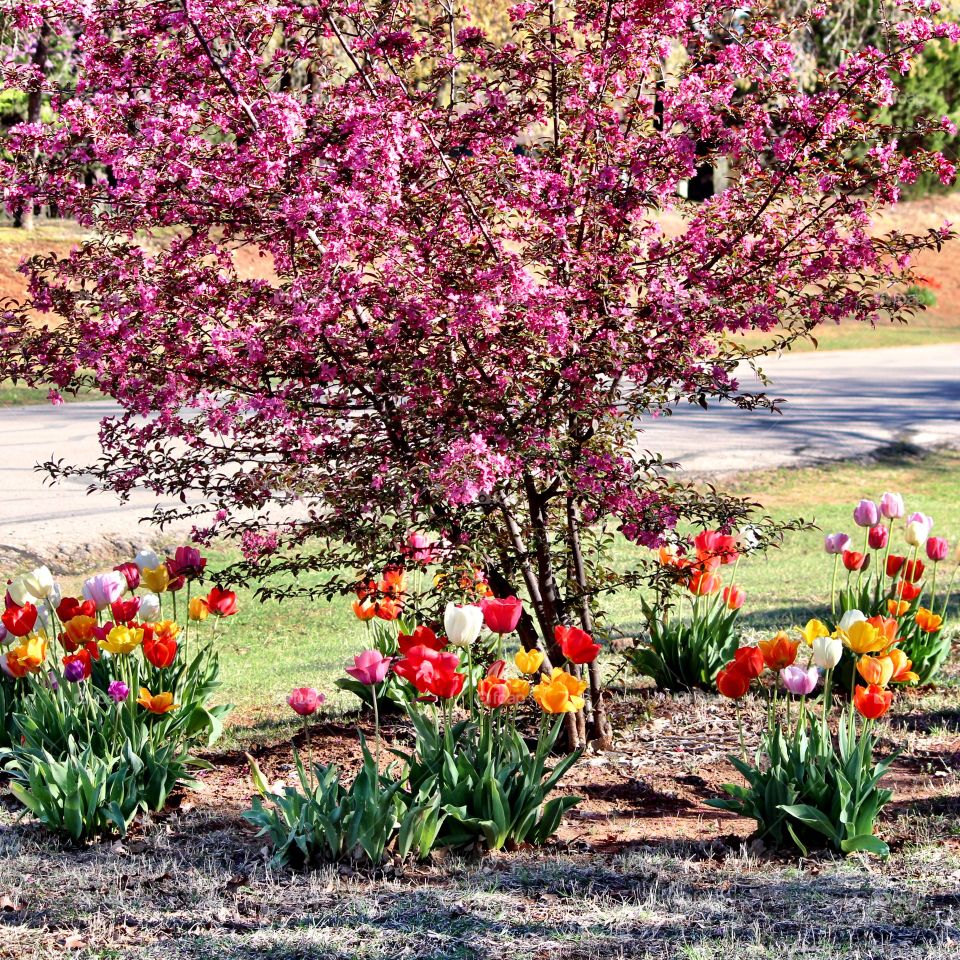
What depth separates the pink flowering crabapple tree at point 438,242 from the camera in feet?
13.4

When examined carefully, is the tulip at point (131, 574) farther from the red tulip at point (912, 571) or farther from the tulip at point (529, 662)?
the red tulip at point (912, 571)

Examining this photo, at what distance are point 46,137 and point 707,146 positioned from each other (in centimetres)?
227

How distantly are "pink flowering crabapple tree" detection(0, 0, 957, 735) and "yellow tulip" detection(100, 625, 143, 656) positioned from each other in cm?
60

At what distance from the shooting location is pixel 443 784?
3.77 m

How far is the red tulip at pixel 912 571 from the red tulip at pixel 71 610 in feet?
10.3

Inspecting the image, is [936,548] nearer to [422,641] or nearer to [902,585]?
[902,585]

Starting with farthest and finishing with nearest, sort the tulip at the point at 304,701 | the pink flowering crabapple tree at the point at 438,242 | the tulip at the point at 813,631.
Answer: the pink flowering crabapple tree at the point at 438,242 < the tulip at the point at 813,631 < the tulip at the point at 304,701

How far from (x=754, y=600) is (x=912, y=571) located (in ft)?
8.38

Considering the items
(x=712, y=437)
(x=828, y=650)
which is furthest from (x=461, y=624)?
(x=712, y=437)

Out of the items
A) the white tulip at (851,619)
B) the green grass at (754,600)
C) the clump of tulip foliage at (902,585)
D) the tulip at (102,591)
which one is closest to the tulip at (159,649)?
the tulip at (102,591)

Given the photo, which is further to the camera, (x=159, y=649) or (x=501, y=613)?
(x=159, y=649)

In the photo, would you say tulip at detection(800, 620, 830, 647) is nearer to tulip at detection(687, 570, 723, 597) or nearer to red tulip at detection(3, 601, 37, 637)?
tulip at detection(687, 570, 723, 597)

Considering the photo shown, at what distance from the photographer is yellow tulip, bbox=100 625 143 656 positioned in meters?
4.01

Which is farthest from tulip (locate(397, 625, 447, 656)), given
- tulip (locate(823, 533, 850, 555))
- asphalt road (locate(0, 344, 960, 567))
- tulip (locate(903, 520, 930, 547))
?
asphalt road (locate(0, 344, 960, 567))
